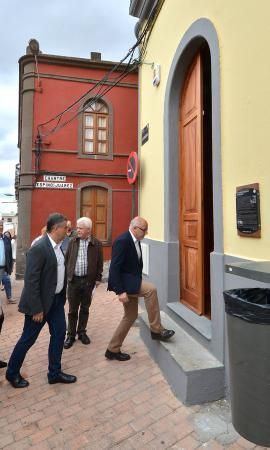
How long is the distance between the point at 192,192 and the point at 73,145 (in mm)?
8559

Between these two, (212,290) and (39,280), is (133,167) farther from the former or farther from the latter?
(39,280)

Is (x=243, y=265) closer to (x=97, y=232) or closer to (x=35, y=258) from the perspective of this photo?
(x=35, y=258)

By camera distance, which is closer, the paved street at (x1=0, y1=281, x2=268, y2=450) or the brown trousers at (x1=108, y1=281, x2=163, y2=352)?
the paved street at (x1=0, y1=281, x2=268, y2=450)

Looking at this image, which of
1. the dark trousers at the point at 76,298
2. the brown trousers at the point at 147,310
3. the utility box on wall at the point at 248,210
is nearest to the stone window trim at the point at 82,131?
the dark trousers at the point at 76,298

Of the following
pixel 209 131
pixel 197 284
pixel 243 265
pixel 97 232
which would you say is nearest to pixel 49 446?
pixel 243 265

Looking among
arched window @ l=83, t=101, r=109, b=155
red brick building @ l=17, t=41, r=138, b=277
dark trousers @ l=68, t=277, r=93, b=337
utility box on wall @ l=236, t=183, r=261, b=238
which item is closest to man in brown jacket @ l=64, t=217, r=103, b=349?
dark trousers @ l=68, t=277, r=93, b=337

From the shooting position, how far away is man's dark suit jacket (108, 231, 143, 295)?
12.3ft

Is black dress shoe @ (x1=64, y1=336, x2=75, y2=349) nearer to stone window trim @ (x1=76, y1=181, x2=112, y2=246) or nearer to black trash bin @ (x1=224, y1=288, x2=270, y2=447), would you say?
black trash bin @ (x1=224, y1=288, x2=270, y2=447)

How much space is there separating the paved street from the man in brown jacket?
539 millimetres

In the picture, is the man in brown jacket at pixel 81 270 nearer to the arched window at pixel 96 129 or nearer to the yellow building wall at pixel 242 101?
the yellow building wall at pixel 242 101

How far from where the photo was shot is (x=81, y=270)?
4586 millimetres

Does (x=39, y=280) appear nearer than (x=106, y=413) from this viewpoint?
No

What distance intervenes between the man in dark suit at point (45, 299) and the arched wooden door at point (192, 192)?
181cm

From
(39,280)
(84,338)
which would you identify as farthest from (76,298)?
(39,280)
